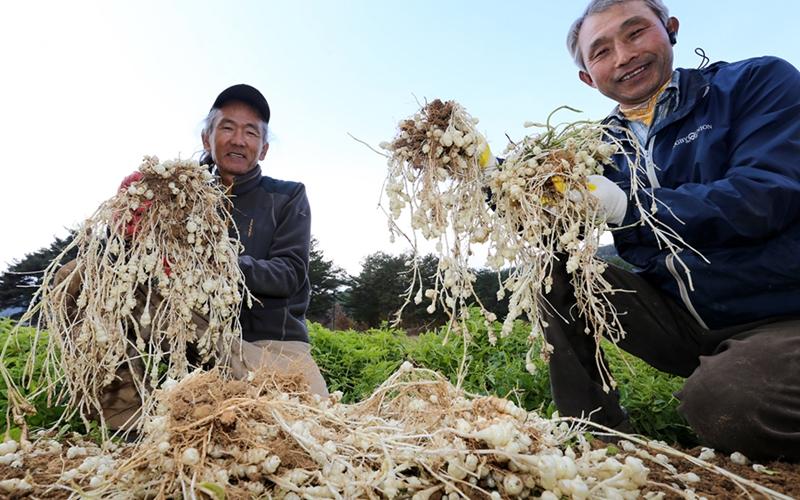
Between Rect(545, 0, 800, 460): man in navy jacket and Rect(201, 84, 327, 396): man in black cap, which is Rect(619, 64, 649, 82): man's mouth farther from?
Rect(201, 84, 327, 396): man in black cap

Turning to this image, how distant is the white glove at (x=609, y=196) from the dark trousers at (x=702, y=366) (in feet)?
0.96

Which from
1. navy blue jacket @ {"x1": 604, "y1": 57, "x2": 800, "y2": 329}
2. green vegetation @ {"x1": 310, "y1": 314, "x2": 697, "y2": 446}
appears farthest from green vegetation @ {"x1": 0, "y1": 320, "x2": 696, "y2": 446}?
navy blue jacket @ {"x1": 604, "y1": 57, "x2": 800, "y2": 329}

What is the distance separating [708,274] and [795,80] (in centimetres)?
81

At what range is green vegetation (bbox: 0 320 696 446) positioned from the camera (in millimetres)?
2332

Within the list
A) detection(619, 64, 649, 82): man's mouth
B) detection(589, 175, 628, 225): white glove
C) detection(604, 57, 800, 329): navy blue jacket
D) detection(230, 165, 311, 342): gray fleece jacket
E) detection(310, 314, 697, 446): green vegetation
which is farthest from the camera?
detection(230, 165, 311, 342): gray fleece jacket

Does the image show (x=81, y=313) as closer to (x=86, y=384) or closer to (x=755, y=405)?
(x=86, y=384)

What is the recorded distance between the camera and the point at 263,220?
8.90 feet

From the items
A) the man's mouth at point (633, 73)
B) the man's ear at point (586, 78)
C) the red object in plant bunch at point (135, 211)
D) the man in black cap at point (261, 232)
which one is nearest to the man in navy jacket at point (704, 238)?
the man's mouth at point (633, 73)

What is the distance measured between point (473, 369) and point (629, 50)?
1.96 m

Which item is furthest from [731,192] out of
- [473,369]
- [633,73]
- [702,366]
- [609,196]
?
[473,369]

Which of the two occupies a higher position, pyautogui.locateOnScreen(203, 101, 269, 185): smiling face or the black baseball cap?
the black baseball cap

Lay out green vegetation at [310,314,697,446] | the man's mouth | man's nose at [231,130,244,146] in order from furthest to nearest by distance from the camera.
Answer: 1. man's nose at [231,130,244,146]
2. green vegetation at [310,314,697,446]
3. the man's mouth

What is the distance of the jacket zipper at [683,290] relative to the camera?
Result: 1804 millimetres

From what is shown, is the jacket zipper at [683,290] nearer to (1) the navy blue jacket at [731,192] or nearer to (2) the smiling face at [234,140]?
(1) the navy blue jacket at [731,192]
